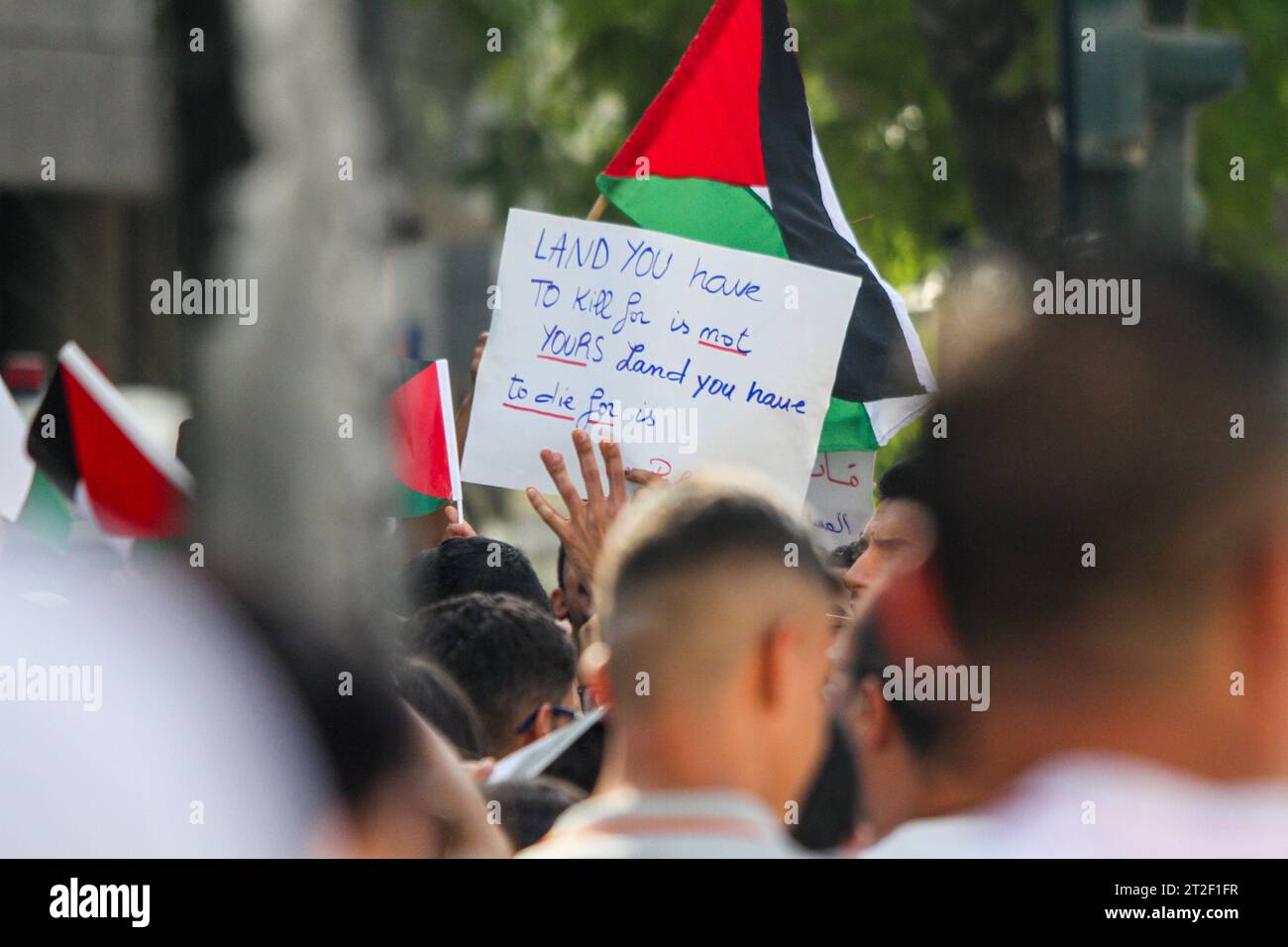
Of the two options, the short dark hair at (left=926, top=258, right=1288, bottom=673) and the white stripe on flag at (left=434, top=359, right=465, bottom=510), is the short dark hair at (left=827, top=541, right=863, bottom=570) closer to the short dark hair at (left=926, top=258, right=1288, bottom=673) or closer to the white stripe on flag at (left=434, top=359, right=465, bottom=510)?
the white stripe on flag at (left=434, top=359, right=465, bottom=510)

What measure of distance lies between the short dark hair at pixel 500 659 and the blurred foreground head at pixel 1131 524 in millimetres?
1770

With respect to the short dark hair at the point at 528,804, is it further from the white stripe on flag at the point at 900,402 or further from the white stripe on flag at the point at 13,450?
the white stripe on flag at the point at 900,402

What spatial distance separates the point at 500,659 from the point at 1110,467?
1.94 m

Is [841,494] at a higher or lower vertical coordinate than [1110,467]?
higher

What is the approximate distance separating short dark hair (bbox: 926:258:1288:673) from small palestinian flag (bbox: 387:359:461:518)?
2955 mm

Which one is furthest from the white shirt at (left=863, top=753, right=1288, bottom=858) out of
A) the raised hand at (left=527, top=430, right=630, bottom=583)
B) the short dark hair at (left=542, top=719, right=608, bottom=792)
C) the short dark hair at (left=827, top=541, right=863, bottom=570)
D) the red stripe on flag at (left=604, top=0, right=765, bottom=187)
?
the red stripe on flag at (left=604, top=0, right=765, bottom=187)

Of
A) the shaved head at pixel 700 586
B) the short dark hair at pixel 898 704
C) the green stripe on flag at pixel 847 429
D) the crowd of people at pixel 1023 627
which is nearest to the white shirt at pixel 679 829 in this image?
the crowd of people at pixel 1023 627

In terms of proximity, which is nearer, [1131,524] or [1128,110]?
[1131,524]

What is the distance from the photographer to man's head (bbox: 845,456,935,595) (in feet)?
6.22

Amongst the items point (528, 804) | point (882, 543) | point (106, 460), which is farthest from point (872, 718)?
point (882, 543)

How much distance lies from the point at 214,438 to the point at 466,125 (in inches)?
865

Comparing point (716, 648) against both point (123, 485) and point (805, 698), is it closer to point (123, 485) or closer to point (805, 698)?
point (805, 698)

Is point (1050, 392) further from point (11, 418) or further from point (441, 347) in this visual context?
point (441, 347)

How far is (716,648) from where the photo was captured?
1.89 m
